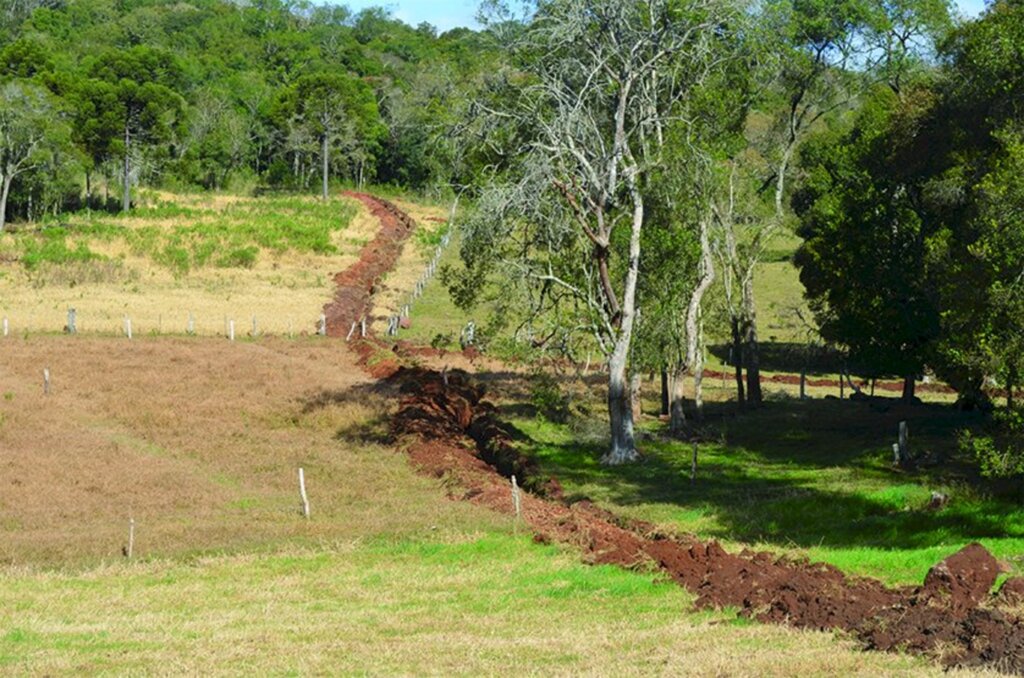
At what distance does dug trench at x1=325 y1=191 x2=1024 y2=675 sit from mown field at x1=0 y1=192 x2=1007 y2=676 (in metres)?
0.55

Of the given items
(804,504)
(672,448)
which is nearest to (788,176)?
(672,448)

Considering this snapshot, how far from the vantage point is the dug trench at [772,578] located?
1658 cm

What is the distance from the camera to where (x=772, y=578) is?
20.2 meters

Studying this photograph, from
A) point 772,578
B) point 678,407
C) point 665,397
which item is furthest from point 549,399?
point 772,578

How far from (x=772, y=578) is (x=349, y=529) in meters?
12.0

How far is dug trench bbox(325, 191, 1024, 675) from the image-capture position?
16578mm

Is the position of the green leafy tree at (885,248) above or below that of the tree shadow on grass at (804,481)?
above

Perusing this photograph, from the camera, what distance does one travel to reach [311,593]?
77.4 feet

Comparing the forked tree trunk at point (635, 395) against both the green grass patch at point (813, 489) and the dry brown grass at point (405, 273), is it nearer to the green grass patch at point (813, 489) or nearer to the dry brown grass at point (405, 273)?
the green grass patch at point (813, 489)

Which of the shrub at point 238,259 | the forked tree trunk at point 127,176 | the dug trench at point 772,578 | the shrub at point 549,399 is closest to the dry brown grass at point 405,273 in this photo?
the shrub at point 238,259

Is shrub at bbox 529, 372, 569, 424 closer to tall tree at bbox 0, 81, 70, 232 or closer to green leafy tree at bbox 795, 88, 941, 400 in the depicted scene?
green leafy tree at bbox 795, 88, 941, 400

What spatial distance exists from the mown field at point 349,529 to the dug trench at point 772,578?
555mm

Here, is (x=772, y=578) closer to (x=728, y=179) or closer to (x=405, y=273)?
(x=728, y=179)

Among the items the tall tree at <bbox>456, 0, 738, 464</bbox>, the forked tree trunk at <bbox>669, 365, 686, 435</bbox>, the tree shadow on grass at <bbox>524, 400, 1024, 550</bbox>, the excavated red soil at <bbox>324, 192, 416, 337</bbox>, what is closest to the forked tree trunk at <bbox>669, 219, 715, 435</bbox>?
the forked tree trunk at <bbox>669, 365, 686, 435</bbox>
